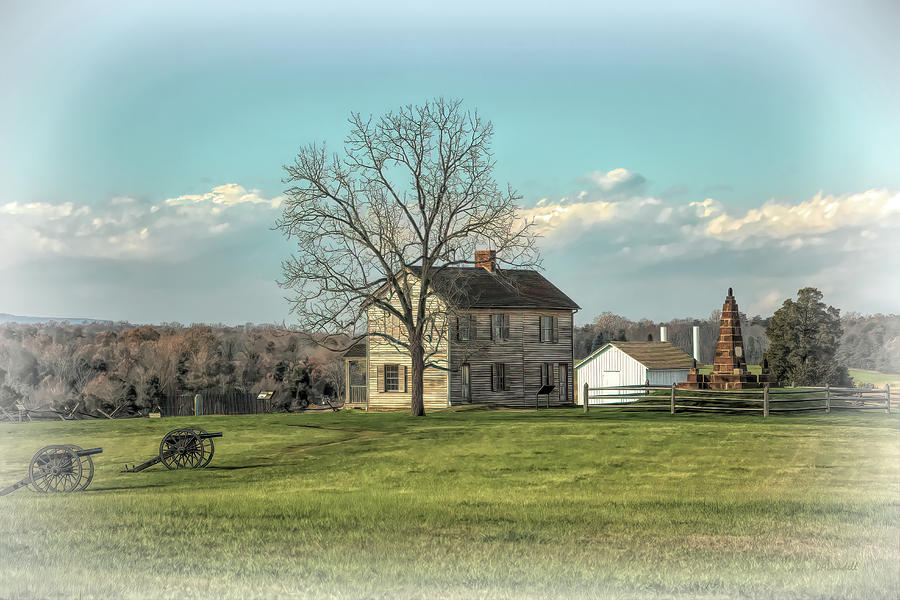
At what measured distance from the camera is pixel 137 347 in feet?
193

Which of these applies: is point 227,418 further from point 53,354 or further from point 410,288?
point 53,354

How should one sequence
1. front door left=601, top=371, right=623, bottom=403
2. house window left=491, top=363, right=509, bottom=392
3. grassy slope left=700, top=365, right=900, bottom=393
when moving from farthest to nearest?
front door left=601, top=371, right=623, bottom=403 → grassy slope left=700, top=365, right=900, bottom=393 → house window left=491, top=363, right=509, bottom=392

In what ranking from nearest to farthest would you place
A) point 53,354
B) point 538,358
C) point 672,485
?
point 672,485 < point 538,358 < point 53,354

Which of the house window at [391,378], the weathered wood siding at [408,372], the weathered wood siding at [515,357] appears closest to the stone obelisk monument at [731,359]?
the weathered wood siding at [515,357]

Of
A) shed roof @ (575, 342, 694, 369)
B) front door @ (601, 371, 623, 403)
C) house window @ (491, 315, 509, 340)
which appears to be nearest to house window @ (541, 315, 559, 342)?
house window @ (491, 315, 509, 340)

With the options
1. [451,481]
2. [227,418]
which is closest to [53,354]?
[227,418]

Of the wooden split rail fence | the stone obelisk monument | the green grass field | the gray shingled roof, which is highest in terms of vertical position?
the gray shingled roof

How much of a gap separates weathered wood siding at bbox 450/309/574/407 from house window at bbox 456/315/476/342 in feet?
0.72

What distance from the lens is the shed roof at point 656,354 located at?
170 ft

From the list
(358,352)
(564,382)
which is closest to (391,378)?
(358,352)

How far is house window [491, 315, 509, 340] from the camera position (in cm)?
4531

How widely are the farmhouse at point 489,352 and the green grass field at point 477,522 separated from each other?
1755 centimetres

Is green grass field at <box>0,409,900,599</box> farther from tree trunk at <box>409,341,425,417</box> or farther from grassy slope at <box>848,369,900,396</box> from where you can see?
grassy slope at <box>848,369,900,396</box>

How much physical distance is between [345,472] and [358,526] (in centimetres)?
759
